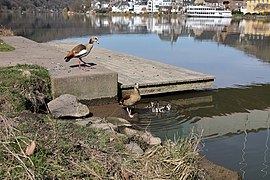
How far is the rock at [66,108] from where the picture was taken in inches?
264

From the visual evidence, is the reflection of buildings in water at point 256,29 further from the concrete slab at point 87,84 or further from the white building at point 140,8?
the white building at point 140,8

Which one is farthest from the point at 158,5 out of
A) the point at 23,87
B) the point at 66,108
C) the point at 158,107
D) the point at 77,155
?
the point at 77,155

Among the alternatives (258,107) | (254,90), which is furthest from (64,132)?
(254,90)

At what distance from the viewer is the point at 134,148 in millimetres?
4555

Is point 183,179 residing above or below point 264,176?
above

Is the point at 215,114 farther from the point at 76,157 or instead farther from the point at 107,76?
the point at 76,157

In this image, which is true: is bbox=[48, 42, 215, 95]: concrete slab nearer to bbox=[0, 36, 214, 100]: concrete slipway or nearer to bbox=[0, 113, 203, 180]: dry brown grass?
bbox=[0, 36, 214, 100]: concrete slipway

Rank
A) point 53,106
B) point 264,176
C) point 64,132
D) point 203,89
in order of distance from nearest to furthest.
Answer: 1. point 64,132
2. point 264,176
3. point 53,106
4. point 203,89

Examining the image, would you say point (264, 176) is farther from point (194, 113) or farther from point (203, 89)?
point (203, 89)

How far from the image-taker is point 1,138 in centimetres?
357

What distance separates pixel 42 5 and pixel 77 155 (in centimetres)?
13275

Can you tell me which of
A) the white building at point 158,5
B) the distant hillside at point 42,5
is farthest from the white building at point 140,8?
the distant hillside at point 42,5

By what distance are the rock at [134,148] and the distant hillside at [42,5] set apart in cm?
10091

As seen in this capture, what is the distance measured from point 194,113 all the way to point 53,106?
385 centimetres
